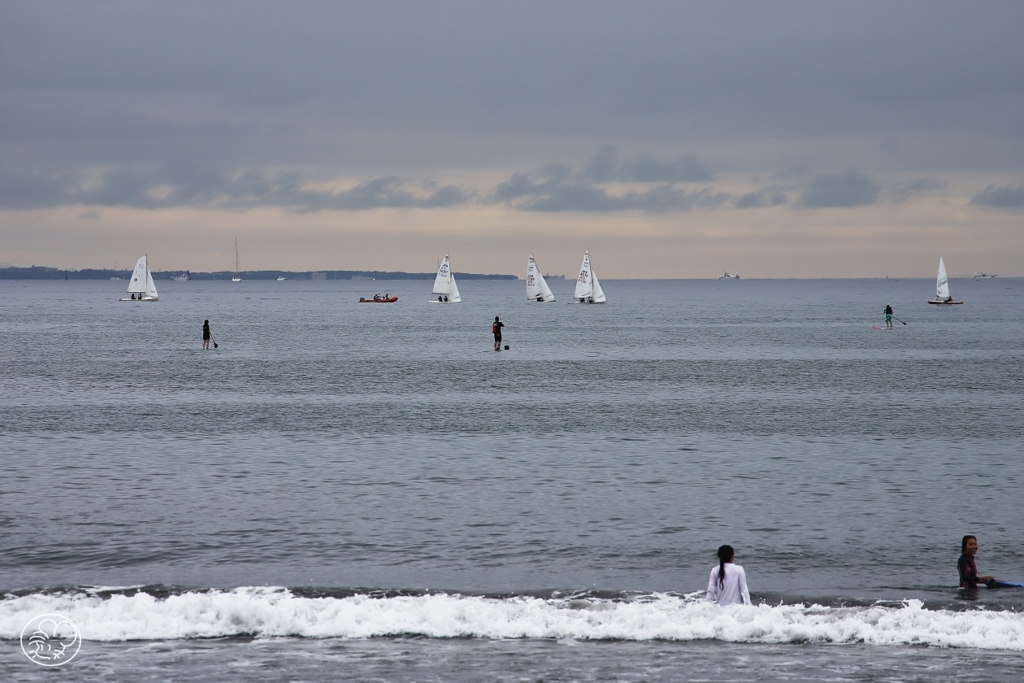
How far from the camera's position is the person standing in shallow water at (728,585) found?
65.2 feet

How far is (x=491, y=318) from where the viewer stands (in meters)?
172

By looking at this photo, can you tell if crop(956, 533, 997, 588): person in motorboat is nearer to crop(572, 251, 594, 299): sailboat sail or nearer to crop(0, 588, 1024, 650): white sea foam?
crop(0, 588, 1024, 650): white sea foam

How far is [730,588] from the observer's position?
19938 mm

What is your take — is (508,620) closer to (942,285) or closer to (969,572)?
(969,572)

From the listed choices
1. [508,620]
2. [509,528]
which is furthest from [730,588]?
[509,528]

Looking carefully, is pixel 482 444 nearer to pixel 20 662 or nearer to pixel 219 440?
pixel 219 440

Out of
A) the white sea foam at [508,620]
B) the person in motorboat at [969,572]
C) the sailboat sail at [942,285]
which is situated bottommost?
the white sea foam at [508,620]

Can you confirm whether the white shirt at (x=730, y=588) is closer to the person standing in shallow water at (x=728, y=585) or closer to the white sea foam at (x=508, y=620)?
the person standing in shallow water at (x=728, y=585)

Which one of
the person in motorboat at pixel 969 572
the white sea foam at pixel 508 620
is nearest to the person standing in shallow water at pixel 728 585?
the white sea foam at pixel 508 620

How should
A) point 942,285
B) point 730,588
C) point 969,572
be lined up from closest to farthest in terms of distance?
point 730,588, point 969,572, point 942,285

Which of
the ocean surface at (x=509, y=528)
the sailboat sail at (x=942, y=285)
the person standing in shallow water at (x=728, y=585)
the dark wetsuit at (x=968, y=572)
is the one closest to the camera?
the ocean surface at (x=509, y=528)

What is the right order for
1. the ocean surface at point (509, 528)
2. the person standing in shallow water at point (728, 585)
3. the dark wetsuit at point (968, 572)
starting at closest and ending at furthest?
the ocean surface at point (509, 528), the person standing in shallow water at point (728, 585), the dark wetsuit at point (968, 572)

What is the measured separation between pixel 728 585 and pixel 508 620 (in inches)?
161

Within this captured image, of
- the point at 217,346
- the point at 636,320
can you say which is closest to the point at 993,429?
the point at 217,346
